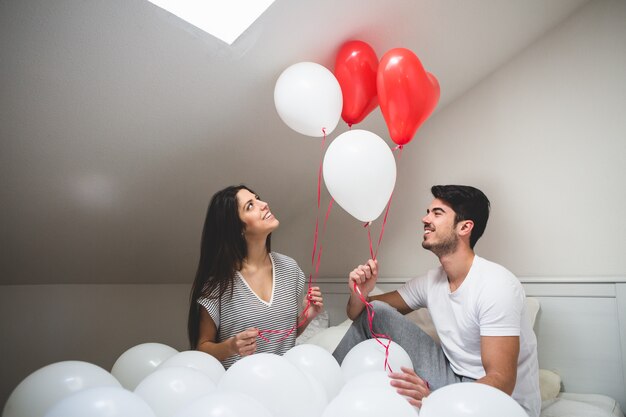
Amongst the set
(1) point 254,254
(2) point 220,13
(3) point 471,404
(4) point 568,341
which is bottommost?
(4) point 568,341

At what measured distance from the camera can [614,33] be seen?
5.97 feet

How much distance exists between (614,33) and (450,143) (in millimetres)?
823

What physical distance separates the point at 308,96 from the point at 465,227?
0.78 m

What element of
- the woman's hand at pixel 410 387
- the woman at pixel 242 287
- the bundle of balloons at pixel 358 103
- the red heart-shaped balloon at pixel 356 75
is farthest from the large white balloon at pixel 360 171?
the woman's hand at pixel 410 387

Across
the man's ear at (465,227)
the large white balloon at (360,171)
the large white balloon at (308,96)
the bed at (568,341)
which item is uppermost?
the large white balloon at (308,96)

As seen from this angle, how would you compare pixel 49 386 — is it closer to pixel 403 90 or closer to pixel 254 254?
pixel 254 254

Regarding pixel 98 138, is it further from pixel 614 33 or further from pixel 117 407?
pixel 614 33

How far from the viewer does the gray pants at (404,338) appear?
1.49 m

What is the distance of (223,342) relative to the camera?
1.46 metres

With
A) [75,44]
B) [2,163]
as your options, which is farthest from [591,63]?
[2,163]

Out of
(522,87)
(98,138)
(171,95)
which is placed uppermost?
(522,87)

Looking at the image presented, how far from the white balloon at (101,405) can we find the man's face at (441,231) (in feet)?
3.73

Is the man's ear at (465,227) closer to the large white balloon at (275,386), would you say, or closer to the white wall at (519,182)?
the white wall at (519,182)

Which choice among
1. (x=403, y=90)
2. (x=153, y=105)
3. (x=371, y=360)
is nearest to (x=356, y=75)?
(x=403, y=90)
